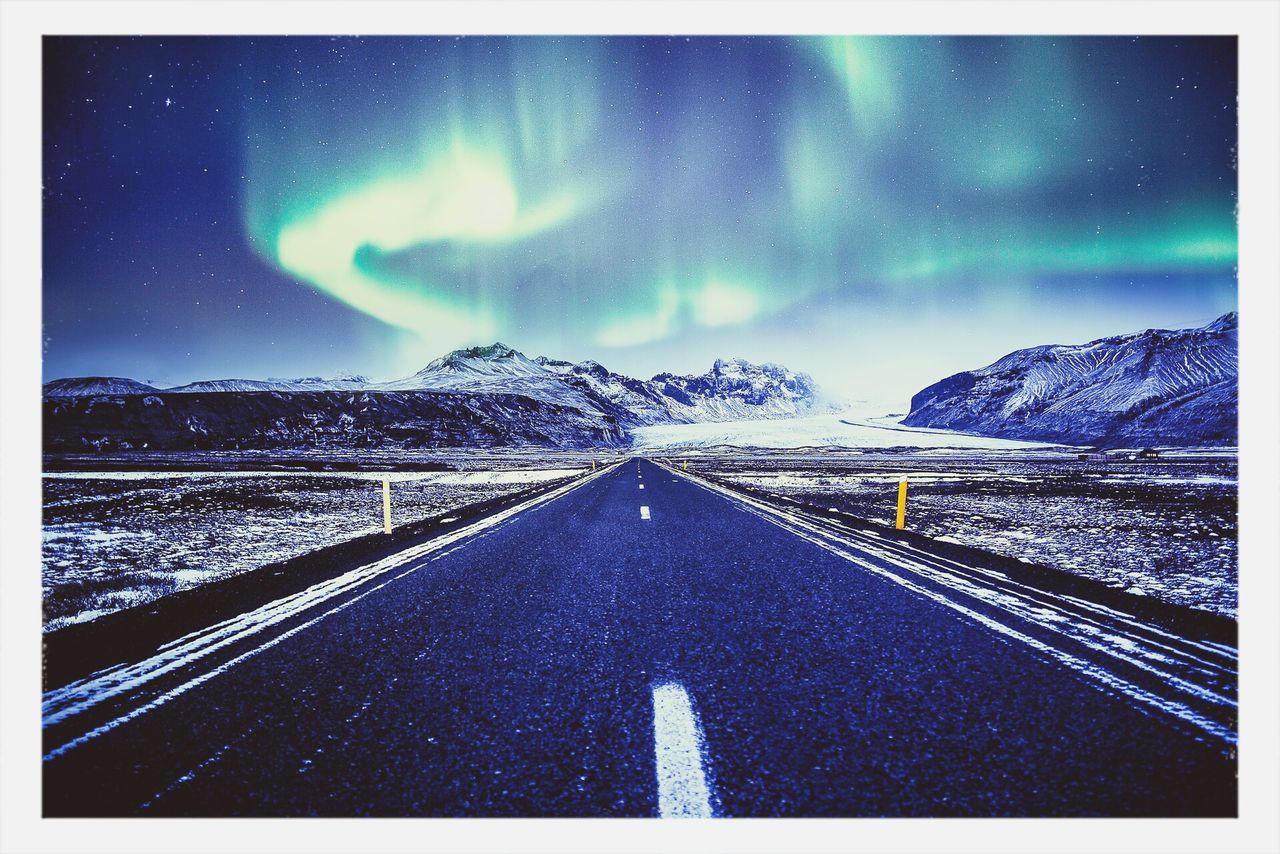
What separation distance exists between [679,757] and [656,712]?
0.44m

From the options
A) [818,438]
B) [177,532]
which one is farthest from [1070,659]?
[818,438]

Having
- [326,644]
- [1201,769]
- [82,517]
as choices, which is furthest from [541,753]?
[82,517]

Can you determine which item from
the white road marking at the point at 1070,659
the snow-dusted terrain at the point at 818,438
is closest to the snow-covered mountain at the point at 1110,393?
the snow-dusted terrain at the point at 818,438

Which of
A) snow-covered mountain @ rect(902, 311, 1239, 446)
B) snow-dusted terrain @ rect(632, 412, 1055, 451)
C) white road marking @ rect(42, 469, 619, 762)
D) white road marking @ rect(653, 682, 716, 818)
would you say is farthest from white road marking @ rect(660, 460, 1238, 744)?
snow-covered mountain @ rect(902, 311, 1239, 446)

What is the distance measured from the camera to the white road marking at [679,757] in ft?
7.09

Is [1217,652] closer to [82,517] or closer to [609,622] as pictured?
[609,622]

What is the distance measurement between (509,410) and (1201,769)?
144 metres

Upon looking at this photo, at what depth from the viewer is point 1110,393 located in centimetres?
12825

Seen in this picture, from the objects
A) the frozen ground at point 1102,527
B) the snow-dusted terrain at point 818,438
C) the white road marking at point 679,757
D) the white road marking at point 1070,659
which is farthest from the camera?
the snow-dusted terrain at point 818,438

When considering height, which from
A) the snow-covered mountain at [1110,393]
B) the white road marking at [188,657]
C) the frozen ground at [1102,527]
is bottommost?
the frozen ground at [1102,527]

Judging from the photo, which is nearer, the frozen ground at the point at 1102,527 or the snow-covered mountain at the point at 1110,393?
the frozen ground at the point at 1102,527

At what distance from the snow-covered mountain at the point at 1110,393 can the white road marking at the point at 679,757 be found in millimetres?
119552

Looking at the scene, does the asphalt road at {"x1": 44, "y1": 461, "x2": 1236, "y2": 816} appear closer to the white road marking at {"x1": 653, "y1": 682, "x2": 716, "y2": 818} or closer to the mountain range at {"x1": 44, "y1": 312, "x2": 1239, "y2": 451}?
the white road marking at {"x1": 653, "y1": 682, "x2": 716, "y2": 818}

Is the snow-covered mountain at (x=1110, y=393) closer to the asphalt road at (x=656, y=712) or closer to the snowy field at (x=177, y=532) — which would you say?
the asphalt road at (x=656, y=712)
